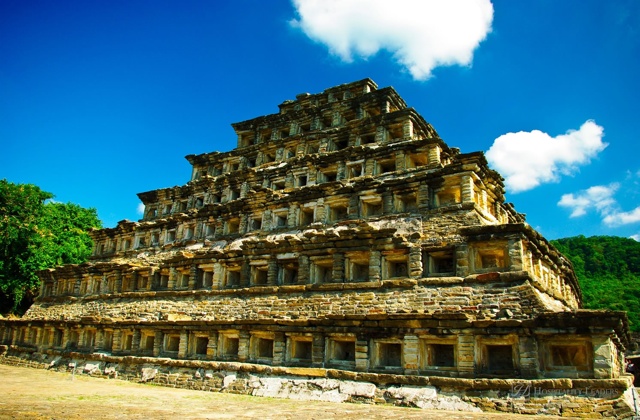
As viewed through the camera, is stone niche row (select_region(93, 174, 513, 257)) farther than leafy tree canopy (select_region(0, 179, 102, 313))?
No

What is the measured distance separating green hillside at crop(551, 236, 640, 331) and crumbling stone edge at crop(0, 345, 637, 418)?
103ft

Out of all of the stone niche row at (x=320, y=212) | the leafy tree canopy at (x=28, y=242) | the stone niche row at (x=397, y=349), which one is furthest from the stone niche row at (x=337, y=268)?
the leafy tree canopy at (x=28, y=242)

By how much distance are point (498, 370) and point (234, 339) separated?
11.7m

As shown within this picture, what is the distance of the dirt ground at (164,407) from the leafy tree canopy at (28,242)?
2093 cm

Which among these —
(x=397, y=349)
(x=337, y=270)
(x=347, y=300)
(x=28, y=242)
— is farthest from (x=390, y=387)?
(x=28, y=242)

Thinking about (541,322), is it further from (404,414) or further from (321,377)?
(321,377)

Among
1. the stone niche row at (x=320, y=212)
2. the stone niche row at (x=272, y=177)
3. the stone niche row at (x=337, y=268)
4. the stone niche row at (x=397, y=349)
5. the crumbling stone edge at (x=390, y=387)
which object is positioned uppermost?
the stone niche row at (x=272, y=177)

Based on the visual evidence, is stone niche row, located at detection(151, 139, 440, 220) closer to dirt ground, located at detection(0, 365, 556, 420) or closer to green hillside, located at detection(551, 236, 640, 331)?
dirt ground, located at detection(0, 365, 556, 420)

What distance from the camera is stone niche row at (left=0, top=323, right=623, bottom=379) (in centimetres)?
1346

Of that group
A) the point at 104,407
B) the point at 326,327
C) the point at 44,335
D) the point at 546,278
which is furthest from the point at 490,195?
the point at 44,335

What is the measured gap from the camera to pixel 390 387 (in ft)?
49.0

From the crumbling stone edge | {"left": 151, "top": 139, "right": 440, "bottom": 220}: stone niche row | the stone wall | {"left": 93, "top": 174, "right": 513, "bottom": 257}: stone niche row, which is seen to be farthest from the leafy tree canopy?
the crumbling stone edge

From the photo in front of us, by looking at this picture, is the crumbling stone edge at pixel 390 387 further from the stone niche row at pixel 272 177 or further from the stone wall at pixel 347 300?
the stone niche row at pixel 272 177

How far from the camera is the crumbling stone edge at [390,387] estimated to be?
12258mm
